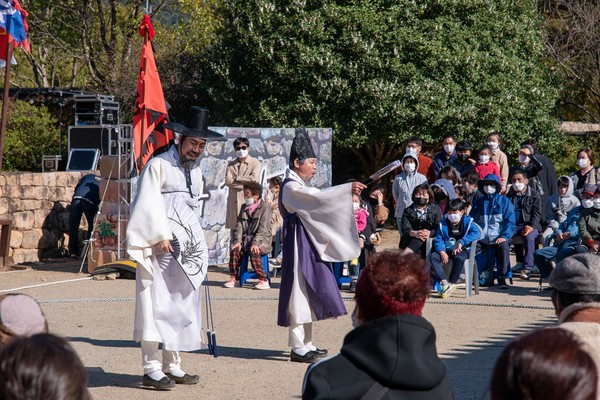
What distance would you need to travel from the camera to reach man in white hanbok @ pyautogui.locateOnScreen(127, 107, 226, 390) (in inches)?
270

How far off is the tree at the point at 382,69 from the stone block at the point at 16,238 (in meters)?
5.17

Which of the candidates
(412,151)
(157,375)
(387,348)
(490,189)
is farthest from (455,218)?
(387,348)

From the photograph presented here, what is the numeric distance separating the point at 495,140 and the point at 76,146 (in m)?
9.62

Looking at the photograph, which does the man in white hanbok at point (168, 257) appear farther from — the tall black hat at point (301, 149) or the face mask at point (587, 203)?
the face mask at point (587, 203)

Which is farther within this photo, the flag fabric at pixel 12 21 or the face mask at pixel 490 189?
the flag fabric at pixel 12 21

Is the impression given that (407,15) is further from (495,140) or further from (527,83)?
(495,140)

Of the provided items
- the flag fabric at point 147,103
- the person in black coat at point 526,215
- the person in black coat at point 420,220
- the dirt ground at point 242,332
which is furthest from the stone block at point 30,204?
the person in black coat at point 526,215

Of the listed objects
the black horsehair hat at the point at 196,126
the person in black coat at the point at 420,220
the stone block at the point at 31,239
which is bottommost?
the stone block at the point at 31,239

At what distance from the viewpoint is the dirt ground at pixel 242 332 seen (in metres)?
6.88

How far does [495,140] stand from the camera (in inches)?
555

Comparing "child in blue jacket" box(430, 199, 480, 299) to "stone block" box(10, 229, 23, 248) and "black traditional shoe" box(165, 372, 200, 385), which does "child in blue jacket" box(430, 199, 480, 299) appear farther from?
"stone block" box(10, 229, 23, 248)

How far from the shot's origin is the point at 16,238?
583 inches

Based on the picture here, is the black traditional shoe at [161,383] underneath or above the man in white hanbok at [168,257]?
underneath

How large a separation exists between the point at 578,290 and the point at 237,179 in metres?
9.93
